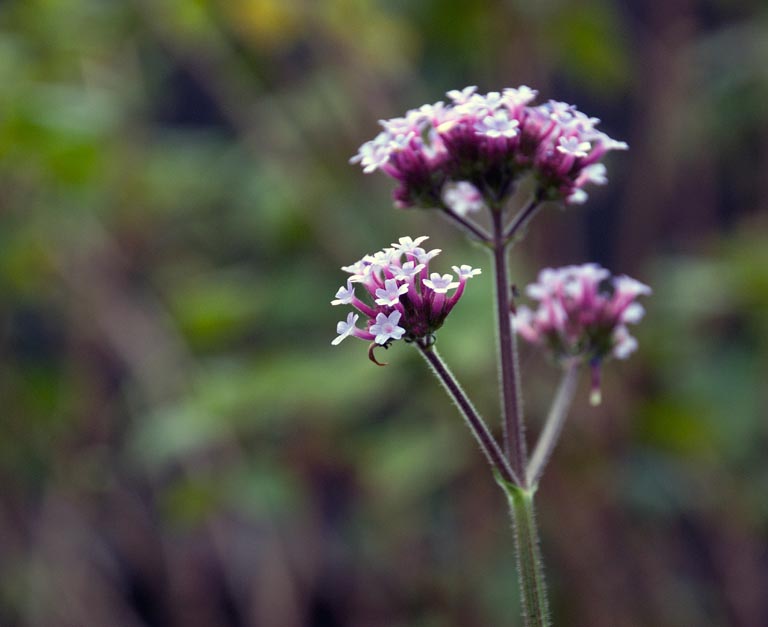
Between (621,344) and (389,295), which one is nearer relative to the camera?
(389,295)

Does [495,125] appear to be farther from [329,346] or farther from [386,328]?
[329,346]

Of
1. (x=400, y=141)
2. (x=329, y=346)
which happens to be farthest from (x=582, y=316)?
(x=329, y=346)

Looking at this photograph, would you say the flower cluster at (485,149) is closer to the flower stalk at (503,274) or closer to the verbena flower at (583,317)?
the flower stalk at (503,274)

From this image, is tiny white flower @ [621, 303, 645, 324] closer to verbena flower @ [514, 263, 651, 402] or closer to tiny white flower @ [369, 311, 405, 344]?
verbena flower @ [514, 263, 651, 402]

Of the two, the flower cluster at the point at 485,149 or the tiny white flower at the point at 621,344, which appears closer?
the flower cluster at the point at 485,149

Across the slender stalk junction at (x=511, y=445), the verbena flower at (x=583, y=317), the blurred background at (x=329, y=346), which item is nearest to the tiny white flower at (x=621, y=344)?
the verbena flower at (x=583, y=317)

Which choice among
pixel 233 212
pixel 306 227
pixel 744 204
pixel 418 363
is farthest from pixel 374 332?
pixel 744 204

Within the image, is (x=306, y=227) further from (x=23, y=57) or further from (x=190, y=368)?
(x=23, y=57)
